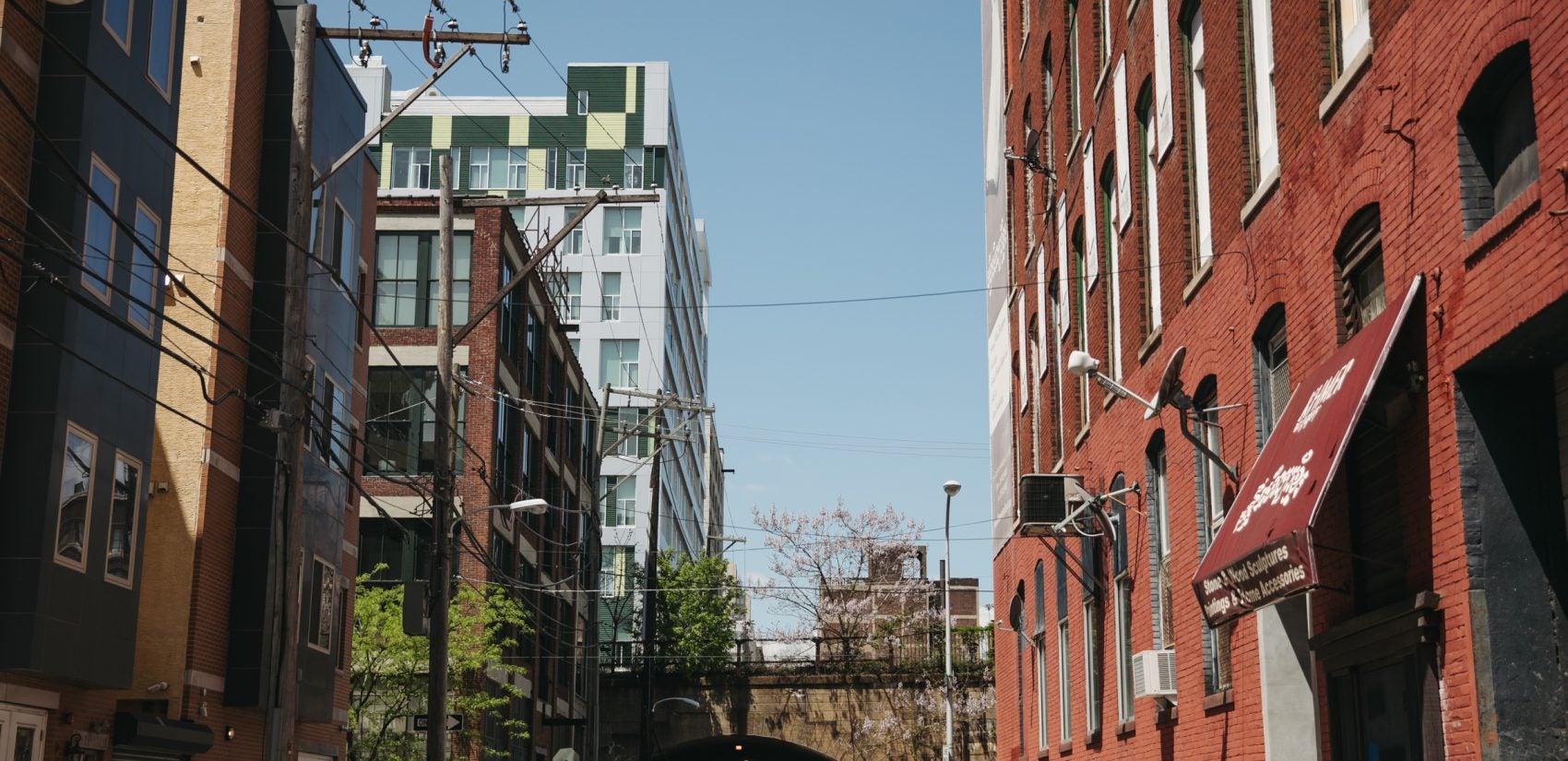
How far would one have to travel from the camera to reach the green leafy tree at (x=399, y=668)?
→ 116 feet

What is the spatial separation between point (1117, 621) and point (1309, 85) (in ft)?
32.7

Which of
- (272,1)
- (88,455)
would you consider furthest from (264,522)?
(272,1)

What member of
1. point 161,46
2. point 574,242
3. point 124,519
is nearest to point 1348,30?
point 124,519

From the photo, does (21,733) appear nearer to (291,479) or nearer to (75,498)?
(75,498)

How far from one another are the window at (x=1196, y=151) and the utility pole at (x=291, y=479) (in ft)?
31.6

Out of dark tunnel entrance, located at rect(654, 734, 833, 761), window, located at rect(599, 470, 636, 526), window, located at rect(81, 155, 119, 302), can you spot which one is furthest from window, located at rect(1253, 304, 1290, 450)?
window, located at rect(599, 470, 636, 526)

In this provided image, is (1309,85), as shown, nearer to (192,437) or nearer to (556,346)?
(192,437)

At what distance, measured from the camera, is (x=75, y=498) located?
1880 centimetres

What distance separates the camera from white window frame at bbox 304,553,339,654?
2727 centimetres

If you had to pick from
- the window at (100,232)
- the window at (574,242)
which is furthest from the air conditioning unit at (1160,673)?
the window at (574,242)

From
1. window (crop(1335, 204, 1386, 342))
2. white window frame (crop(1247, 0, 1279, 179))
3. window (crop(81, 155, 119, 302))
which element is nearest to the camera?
window (crop(1335, 204, 1386, 342))

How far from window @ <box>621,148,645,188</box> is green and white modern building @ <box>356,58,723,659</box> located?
7 centimetres

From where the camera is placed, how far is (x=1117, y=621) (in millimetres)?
21484

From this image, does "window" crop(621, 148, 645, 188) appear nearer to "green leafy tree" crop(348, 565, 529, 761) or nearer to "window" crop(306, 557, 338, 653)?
"green leafy tree" crop(348, 565, 529, 761)
